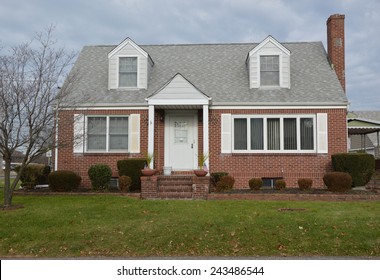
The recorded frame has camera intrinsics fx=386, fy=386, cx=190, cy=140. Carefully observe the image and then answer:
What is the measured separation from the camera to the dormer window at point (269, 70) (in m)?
16.5

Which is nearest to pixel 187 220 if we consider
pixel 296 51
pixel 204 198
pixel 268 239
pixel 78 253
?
pixel 268 239

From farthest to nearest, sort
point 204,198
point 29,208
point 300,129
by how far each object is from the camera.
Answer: point 300,129 < point 204,198 < point 29,208

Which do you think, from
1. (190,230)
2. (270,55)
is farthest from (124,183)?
(270,55)

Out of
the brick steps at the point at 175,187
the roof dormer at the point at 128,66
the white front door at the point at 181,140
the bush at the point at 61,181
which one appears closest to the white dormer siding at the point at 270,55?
the white front door at the point at 181,140

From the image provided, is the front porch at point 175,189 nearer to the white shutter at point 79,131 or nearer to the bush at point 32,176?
the white shutter at point 79,131

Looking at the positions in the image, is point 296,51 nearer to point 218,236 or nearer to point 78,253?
point 218,236

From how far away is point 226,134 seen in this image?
1567cm

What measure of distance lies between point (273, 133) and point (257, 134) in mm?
649

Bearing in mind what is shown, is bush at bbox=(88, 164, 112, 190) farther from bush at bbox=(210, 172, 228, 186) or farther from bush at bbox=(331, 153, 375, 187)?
bush at bbox=(331, 153, 375, 187)

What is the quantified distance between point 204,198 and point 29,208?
5.33m

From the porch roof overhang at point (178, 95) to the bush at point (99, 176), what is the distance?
122 inches

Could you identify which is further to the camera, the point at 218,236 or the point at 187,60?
the point at 187,60

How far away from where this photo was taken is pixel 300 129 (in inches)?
617

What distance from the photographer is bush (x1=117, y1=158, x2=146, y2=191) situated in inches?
571
